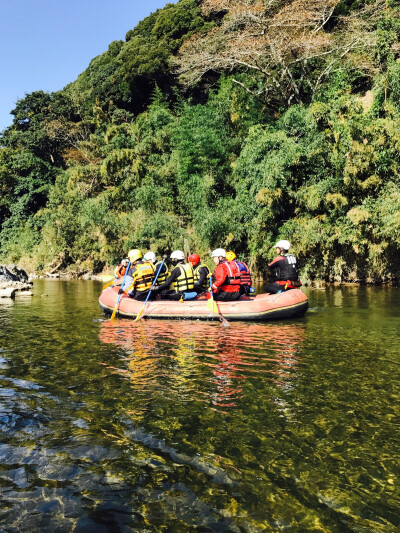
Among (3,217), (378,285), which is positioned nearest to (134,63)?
(3,217)

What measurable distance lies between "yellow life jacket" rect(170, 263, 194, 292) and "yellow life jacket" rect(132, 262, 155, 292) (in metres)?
0.60

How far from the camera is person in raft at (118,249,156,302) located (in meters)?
10.8

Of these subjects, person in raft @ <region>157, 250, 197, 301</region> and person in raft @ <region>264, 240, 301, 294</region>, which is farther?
person in raft @ <region>264, 240, 301, 294</region>

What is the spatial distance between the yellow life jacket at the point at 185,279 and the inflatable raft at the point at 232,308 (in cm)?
46

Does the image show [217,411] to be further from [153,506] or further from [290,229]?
[290,229]

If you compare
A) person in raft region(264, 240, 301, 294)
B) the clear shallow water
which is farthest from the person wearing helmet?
the clear shallow water

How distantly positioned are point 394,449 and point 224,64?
69.3 feet

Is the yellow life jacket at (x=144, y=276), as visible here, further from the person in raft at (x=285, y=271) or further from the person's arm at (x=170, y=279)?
the person in raft at (x=285, y=271)

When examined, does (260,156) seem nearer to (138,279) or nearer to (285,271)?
(285,271)

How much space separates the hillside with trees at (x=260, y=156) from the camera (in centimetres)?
1645

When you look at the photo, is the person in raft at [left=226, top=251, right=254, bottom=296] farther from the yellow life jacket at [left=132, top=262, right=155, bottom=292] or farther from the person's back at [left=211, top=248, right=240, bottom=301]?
the yellow life jacket at [left=132, top=262, right=155, bottom=292]

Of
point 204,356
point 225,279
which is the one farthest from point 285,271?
point 204,356

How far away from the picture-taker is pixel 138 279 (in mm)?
10797

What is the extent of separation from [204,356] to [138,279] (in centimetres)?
432
